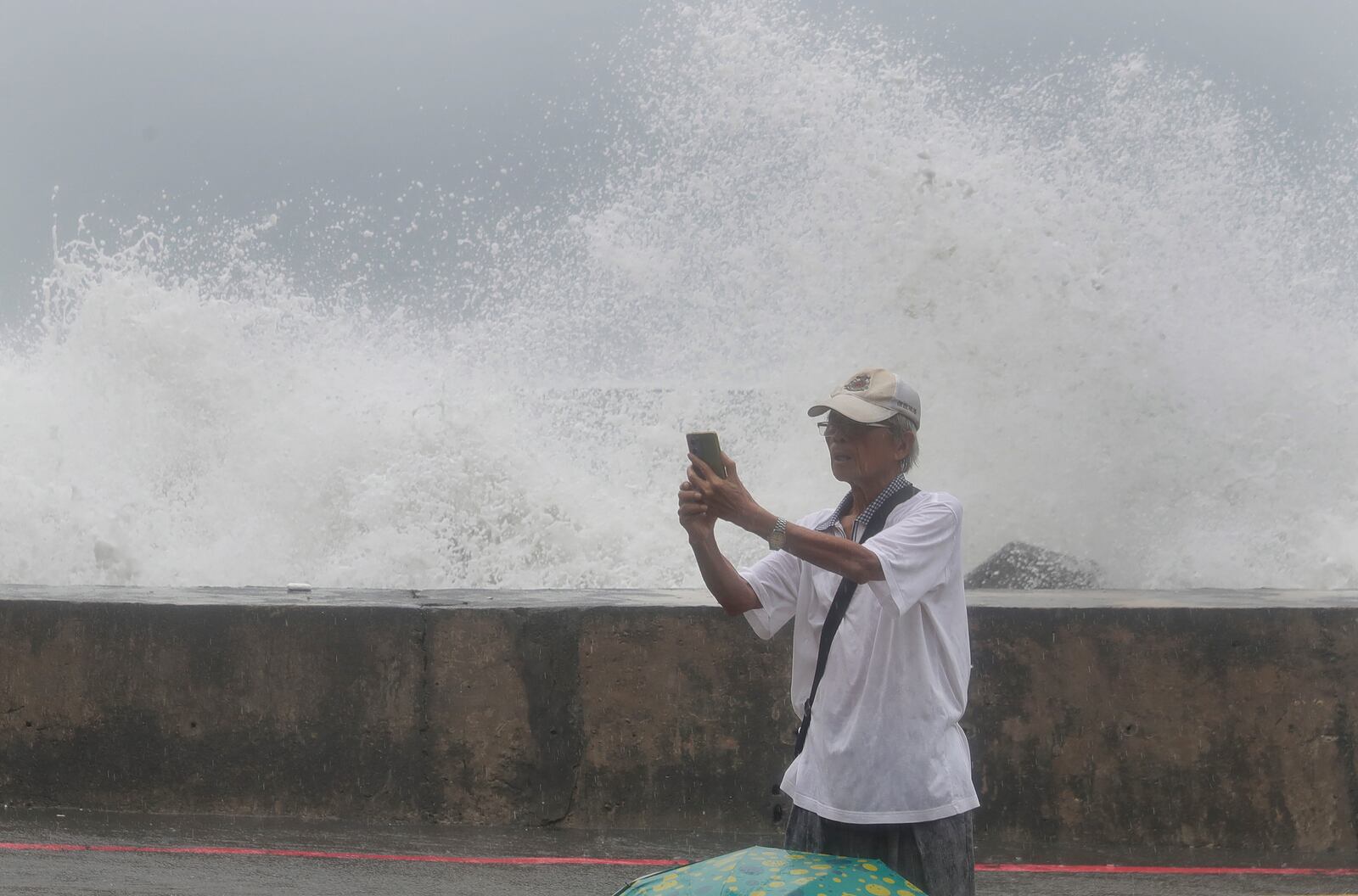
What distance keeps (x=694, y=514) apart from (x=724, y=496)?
0.08m

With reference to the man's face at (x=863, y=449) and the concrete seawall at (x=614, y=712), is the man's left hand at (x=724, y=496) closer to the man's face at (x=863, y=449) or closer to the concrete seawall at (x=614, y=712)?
the man's face at (x=863, y=449)

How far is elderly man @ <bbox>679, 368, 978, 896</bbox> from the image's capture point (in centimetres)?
234

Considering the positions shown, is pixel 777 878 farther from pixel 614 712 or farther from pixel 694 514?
pixel 614 712

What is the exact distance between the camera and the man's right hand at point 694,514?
2428 mm

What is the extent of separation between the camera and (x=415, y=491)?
9609 mm

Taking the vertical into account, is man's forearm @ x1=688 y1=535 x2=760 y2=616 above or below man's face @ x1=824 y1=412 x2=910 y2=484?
below

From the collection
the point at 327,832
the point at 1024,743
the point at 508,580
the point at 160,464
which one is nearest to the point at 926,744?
the point at 1024,743

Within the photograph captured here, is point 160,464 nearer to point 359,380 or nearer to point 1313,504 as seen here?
point 359,380

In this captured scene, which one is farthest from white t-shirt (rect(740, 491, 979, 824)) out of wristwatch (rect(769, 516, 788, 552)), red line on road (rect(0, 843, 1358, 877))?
red line on road (rect(0, 843, 1358, 877))

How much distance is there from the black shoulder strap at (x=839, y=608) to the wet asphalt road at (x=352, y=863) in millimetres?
2085

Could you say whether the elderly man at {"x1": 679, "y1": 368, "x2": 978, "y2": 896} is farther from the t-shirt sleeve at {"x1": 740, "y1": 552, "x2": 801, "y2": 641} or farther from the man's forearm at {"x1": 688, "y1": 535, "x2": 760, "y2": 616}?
the t-shirt sleeve at {"x1": 740, "y1": 552, "x2": 801, "y2": 641}

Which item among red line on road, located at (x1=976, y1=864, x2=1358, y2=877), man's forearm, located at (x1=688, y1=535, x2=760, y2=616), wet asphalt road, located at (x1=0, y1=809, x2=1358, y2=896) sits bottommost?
red line on road, located at (x1=976, y1=864, x2=1358, y2=877)

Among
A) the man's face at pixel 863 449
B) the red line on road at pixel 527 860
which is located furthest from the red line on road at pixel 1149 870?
the man's face at pixel 863 449

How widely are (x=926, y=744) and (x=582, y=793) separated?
9.15ft
